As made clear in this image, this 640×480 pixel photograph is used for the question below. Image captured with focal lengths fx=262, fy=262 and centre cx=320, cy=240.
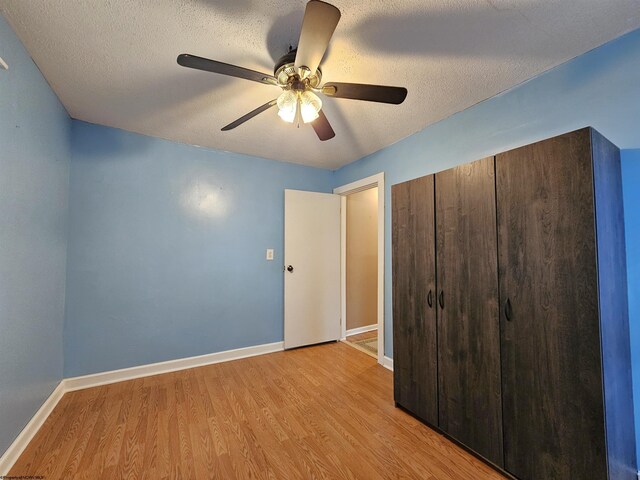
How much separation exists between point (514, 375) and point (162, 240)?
10.2 ft

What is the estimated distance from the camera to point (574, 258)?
48.6 inches

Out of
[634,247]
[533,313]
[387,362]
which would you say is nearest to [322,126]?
[533,313]

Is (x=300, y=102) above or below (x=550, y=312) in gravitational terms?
above

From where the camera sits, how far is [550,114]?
1712 mm

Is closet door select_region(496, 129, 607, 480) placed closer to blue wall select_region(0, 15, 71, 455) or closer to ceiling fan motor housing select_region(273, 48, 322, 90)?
ceiling fan motor housing select_region(273, 48, 322, 90)

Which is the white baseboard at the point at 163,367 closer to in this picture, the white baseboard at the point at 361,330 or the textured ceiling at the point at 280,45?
the white baseboard at the point at 361,330

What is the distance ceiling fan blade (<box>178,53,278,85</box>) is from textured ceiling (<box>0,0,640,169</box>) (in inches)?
10.8

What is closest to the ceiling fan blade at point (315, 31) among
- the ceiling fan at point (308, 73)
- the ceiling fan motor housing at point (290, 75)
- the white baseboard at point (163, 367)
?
the ceiling fan at point (308, 73)

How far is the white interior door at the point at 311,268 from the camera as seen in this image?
3.38 meters

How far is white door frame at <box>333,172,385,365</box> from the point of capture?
9.52 feet

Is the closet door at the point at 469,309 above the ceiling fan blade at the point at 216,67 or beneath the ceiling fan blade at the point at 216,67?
beneath

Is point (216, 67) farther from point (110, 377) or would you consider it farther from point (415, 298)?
point (110, 377)

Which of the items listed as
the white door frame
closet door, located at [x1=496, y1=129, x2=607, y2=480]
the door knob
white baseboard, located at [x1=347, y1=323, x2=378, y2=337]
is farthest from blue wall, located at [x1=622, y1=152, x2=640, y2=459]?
white baseboard, located at [x1=347, y1=323, x2=378, y2=337]

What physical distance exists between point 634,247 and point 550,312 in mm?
604
